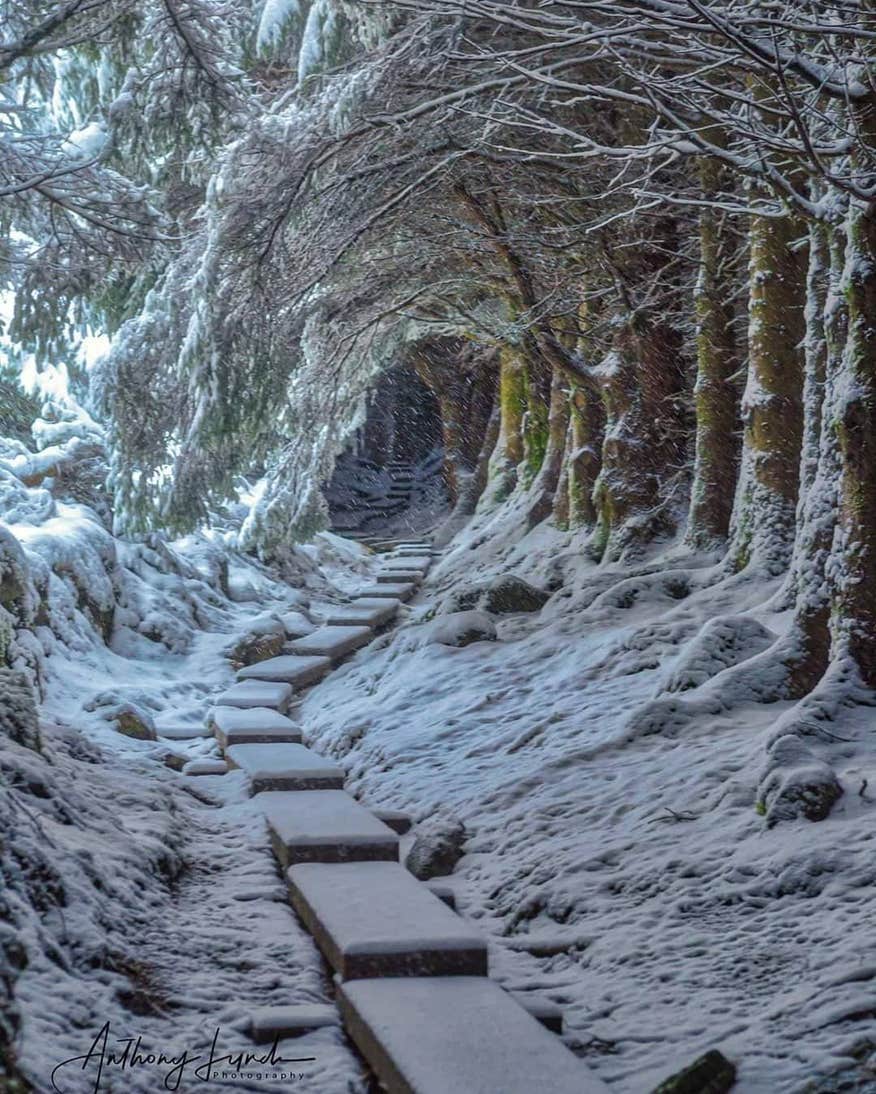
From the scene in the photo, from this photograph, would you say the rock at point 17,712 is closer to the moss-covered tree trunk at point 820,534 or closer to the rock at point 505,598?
the moss-covered tree trunk at point 820,534

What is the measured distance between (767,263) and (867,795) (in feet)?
15.9

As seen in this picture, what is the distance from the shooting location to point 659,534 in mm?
11594

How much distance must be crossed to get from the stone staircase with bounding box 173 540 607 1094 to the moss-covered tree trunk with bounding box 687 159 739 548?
4.37 metres

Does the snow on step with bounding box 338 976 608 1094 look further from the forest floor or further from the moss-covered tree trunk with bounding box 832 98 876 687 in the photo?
the moss-covered tree trunk with bounding box 832 98 876 687

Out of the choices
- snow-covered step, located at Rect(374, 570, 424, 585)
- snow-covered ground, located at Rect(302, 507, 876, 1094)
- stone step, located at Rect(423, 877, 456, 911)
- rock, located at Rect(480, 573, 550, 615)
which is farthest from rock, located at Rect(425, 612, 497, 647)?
snow-covered step, located at Rect(374, 570, 424, 585)

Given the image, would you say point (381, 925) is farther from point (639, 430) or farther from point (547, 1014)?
point (639, 430)

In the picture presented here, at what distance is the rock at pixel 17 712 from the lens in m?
5.17

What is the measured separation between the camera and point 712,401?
32.6 ft

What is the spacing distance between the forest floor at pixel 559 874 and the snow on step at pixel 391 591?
7.59 metres

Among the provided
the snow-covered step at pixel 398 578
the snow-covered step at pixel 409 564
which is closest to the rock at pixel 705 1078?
the snow-covered step at pixel 398 578

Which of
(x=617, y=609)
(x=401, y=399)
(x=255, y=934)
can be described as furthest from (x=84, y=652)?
(x=401, y=399)

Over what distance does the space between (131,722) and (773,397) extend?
5.18 m

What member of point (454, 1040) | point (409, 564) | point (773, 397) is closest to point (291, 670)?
point (773, 397)

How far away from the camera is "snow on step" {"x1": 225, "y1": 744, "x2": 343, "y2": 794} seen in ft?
23.1
